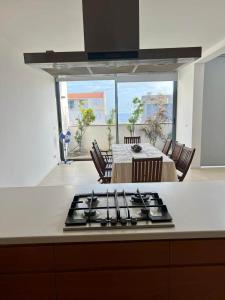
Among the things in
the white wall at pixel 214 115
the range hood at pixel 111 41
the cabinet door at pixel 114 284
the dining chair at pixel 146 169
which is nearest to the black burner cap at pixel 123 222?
the cabinet door at pixel 114 284

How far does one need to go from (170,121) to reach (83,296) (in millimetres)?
5962

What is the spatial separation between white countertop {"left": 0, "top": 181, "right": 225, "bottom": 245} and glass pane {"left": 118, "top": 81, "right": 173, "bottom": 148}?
16.3ft

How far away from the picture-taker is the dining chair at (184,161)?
3.31 metres

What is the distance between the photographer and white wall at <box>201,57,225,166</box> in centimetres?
521

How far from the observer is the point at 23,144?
12.6ft

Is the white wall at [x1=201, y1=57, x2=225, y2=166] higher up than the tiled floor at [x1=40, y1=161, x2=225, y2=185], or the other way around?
the white wall at [x1=201, y1=57, x2=225, y2=166]

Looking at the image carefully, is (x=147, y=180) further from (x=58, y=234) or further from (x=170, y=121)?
(x=170, y=121)

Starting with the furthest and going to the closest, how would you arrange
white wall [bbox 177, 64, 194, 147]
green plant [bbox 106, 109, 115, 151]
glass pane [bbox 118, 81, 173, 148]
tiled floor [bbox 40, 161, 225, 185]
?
1. green plant [bbox 106, 109, 115, 151]
2. glass pane [bbox 118, 81, 173, 148]
3. white wall [bbox 177, 64, 194, 147]
4. tiled floor [bbox 40, 161, 225, 185]

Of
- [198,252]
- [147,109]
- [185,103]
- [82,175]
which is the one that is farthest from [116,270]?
[147,109]

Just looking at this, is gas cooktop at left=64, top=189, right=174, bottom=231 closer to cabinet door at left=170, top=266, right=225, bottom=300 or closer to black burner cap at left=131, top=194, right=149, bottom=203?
black burner cap at left=131, top=194, right=149, bottom=203

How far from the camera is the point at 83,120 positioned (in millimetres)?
6820

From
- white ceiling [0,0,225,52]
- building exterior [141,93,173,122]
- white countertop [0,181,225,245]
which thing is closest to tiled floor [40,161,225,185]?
building exterior [141,93,173,122]

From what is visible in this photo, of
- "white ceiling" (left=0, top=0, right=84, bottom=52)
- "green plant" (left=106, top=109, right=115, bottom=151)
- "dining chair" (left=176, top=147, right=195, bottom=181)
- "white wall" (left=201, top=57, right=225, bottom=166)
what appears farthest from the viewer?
"green plant" (left=106, top=109, right=115, bottom=151)

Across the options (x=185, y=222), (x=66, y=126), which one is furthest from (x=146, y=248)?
(x=66, y=126)
